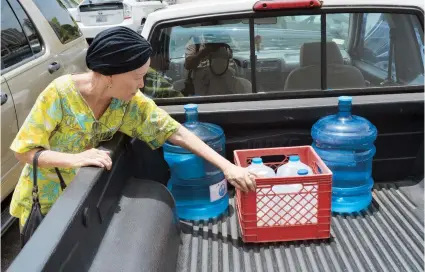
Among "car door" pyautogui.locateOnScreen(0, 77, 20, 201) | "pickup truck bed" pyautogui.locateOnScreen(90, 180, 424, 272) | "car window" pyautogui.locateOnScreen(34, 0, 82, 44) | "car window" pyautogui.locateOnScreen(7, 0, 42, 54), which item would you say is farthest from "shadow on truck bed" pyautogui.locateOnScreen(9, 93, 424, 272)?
"car window" pyautogui.locateOnScreen(34, 0, 82, 44)

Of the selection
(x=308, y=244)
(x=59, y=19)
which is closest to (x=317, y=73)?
(x=308, y=244)

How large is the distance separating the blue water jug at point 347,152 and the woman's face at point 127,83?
1152 millimetres

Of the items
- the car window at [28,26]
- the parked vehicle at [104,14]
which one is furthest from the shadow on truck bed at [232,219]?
the parked vehicle at [104,14]

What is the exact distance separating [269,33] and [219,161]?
0.98 meters

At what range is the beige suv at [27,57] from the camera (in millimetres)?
3574

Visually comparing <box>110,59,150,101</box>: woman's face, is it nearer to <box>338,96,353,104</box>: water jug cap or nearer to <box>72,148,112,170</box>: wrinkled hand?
<box>72,148,112,170</box>: wrinkled hand

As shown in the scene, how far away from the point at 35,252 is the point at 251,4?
78.7 inches

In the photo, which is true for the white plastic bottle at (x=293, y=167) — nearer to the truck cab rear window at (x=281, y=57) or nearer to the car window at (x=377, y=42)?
the truck cab rear window at (x=281, y=57)

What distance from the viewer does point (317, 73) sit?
290cm

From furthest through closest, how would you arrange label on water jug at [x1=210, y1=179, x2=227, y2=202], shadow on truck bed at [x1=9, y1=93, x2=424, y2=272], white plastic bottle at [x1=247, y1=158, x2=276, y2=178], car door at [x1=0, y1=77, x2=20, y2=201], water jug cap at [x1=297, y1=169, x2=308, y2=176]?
car door at [x1=0, y1=77, x2=20, y2=201] → label on water jug at [x1=210, y1=179, x2=227, y2=202] → white plastic bottle at [x1=247, y1=158, x2=276, y2=178] → water jug cap at [x1=297, y1=169, x2=308, y2=176] → shadow on truck bed at [x1=9, y1=93, x2=424, y2=272]

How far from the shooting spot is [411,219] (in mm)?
2586

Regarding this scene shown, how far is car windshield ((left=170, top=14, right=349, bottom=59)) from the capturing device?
2.85 metres

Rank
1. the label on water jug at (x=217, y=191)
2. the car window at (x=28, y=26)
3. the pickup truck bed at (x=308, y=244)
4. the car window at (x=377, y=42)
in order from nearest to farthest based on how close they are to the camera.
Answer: the pickup truck bed at (x=308, y=244) → the label on water jug at (x=217, y=191) → the car window at (x=377, y=42) → the car window at (x=28, y=26)

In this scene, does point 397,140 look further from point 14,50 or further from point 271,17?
point 14,50
